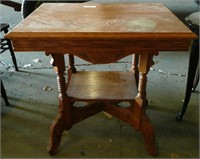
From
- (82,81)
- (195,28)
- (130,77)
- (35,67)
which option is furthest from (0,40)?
(195,28)

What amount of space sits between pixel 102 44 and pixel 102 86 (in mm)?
548

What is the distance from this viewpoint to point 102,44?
3.10 feet

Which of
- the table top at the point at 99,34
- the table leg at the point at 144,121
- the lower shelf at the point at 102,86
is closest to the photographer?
the table top at the point at 99,34

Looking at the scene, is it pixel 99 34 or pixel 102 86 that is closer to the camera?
pixel 99 34

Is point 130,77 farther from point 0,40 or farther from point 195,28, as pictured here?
point 0,40

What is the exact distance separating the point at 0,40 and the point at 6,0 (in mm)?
813

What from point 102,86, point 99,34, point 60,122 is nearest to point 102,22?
point 99,34

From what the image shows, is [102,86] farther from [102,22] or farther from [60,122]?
[102,22]

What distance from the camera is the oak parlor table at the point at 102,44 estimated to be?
36.7 inches

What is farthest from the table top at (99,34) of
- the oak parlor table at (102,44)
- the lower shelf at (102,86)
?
the lower shelf at (102,86)

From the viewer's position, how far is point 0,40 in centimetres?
208

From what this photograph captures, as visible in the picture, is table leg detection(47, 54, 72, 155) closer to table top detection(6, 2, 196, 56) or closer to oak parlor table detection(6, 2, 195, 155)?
oak parlor table detection(6, 2, 195, 155)

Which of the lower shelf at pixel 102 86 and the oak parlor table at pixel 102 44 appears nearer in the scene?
the oak parlor table at pixel 102 44

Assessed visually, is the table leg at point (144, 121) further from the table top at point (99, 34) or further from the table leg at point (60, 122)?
the table leg at point (60, 122)
